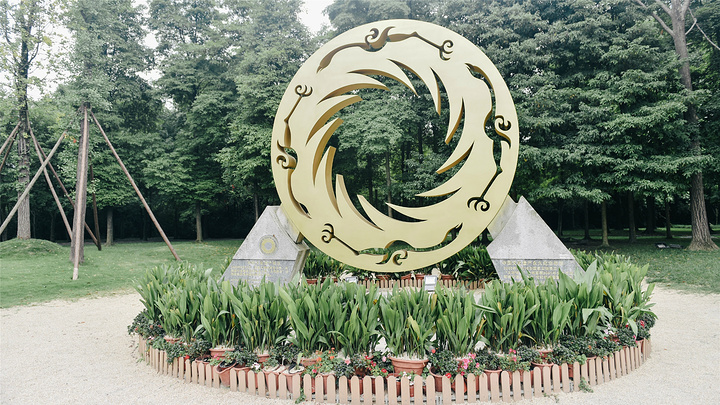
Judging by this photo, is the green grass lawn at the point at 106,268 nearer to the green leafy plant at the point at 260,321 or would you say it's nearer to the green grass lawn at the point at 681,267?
the green grass lawn at the point at 681,267

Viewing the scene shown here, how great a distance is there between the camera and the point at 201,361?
4.70 metres

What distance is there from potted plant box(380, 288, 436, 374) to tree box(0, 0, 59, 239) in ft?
59.2

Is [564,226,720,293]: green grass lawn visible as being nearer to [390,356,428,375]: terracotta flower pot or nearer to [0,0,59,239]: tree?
[390,356,428,375]: terracotta flower pot

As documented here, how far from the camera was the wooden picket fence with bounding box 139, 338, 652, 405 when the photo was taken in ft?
13.1

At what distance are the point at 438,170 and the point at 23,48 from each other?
20430mm

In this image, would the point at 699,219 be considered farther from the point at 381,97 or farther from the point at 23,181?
the point at 23,181

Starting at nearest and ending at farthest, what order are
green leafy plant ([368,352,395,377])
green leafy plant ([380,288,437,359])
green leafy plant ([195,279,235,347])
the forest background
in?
green leafy plant ([368,352,395,377]), green leafy plant ([380,288,437,359]), green leafy plant ([195,279,235,347]), the forest background

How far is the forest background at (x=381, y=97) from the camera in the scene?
1432 cm

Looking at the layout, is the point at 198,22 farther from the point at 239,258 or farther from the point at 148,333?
the point at 148,333

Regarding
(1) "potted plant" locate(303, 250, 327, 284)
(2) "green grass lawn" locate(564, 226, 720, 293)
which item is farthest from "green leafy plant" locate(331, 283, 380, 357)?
(2) "green grass lawn" locate(564, 226, 720, 293)

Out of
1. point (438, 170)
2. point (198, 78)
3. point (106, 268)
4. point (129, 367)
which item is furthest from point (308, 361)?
point (198, 78)

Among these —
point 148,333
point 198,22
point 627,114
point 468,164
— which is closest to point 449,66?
point 468,164

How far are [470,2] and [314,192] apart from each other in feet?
44.2

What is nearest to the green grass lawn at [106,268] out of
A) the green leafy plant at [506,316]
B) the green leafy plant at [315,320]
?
the green leafy plant at [315,320]
